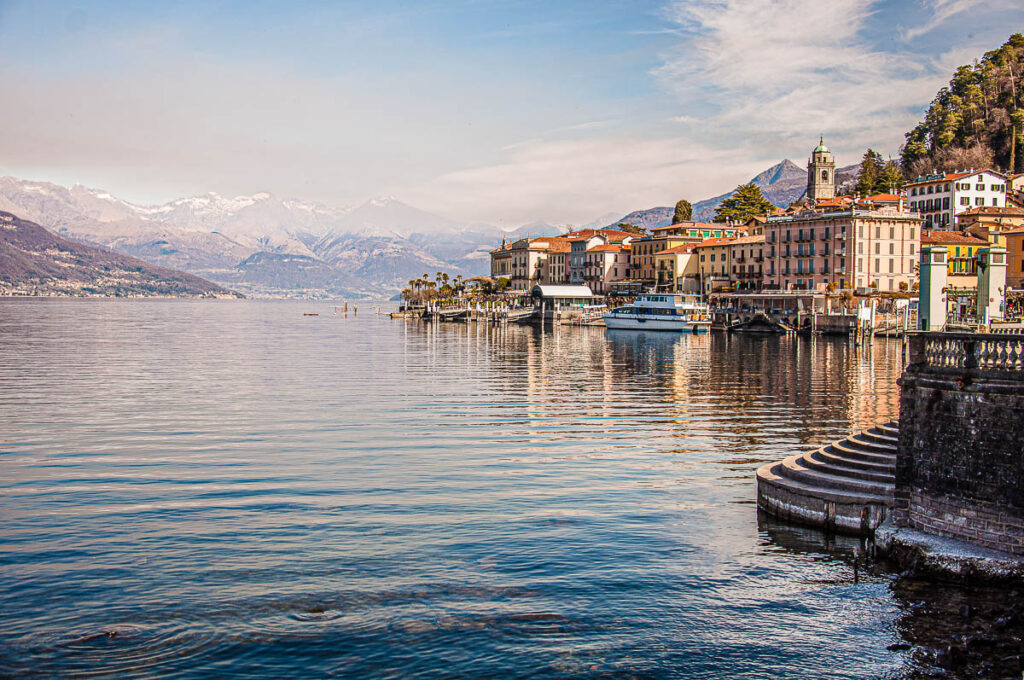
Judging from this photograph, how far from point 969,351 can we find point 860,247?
11081 centimetres

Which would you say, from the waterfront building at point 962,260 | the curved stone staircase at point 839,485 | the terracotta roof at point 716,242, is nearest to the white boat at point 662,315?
the terracotta roof at point 716,242


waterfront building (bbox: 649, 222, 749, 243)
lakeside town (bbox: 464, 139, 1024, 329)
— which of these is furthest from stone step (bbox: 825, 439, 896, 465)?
waterfront building (bbox: 649, 222, 749, 243)

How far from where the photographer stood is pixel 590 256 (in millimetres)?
184250

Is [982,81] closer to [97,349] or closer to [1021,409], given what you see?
[97,349]

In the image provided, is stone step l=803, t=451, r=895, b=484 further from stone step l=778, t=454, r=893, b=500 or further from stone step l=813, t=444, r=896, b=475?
stone step l=778, t=454, r=893, b=500

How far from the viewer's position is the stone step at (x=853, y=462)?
66.9ft

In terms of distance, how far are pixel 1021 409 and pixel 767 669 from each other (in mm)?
7198

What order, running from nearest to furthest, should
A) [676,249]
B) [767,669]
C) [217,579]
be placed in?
[767,669], [217,579], [676,249]

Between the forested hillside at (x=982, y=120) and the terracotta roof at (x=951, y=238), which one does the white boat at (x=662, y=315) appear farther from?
the forested hillside at (x=982, y=120)

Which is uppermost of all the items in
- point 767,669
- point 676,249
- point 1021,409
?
point 676,249

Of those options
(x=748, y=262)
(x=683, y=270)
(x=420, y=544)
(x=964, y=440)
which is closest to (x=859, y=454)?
(x=964, y=440)

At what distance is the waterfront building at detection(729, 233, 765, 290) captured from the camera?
14125cm

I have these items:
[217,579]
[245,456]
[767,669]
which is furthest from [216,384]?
[767,669]

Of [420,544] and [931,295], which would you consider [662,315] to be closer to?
[931,295]
